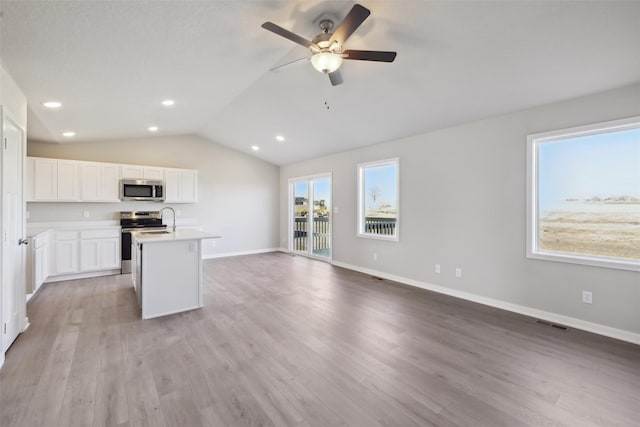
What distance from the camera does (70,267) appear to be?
16.6 feet

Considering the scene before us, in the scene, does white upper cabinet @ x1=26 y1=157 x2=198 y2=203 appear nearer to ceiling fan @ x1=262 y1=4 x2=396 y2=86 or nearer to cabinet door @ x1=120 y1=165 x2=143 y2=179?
cabinet door @ x1=120 y1=165 x2=143 y2=179

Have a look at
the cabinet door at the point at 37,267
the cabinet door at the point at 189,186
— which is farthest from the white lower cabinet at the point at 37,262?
the cabinet door at the point at 189,186

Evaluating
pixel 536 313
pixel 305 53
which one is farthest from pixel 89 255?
pixel 536 313

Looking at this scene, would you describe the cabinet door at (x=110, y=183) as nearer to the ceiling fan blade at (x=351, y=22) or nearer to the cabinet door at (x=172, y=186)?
the cabinet door at (x=172, y=186)

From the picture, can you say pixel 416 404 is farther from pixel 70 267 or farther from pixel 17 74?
pixel 70 267

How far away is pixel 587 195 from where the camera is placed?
3.16 metres

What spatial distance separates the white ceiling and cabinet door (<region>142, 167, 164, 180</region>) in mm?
1487

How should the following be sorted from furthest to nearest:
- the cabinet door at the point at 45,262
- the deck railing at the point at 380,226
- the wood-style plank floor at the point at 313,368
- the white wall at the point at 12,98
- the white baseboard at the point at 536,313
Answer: the deck railing at the point at 380,226, the cabinet door at the point at 45,262, the white baseboard at the point at 536,313, the white wall at the point at 12,98, the wood-style plank floor at the point at 313,368

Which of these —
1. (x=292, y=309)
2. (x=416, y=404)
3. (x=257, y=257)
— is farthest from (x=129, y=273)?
(x=416, y=404)

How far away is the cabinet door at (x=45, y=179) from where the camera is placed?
16.0ft

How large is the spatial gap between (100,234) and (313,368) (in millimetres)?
5143

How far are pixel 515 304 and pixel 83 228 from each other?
709cm

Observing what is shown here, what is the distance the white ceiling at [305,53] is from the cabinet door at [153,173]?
149 centimetres

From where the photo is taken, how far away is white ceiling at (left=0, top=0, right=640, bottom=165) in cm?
215
